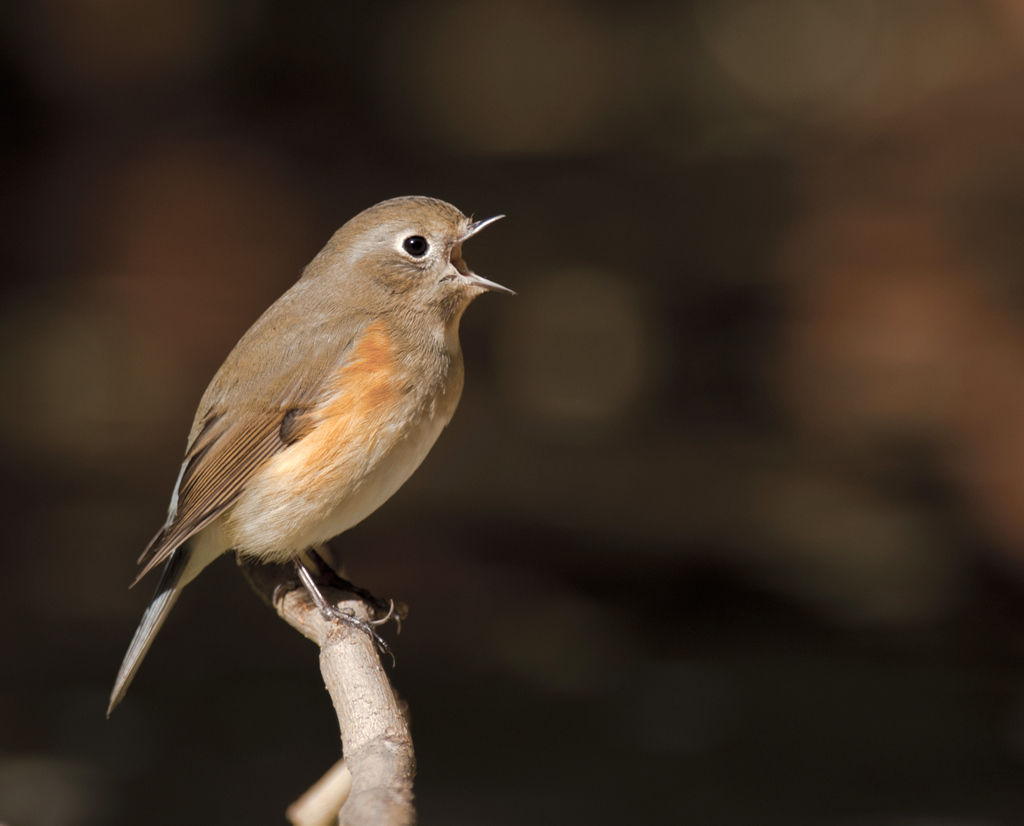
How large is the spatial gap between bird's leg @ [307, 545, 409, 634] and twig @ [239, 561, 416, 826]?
0.28 feet

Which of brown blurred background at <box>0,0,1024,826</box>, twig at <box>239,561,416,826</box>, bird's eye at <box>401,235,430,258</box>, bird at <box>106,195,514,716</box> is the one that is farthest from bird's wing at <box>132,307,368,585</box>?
brown blurred background at <box>0,0,1024,826</box>

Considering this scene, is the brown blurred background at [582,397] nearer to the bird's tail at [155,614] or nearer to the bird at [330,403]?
the bird's tail at [155,614]

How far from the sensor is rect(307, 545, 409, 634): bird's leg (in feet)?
8.80

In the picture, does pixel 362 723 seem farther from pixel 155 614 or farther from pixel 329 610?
pixel 155 614

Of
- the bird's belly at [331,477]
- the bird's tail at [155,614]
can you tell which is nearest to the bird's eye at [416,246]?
the bird's belly at [331,477]

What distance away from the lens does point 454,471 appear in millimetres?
5672

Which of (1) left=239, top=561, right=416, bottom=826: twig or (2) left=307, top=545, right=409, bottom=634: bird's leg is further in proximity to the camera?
(2) left=307, top=545, right=409, bottom=634: bird's leg

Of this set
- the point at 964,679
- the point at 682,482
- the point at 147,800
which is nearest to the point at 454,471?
the point at 682,482

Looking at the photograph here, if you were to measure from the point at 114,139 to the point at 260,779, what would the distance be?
3.13 metres

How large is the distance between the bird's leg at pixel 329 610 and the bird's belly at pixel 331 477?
0.08m

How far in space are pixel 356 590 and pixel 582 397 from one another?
3.15m

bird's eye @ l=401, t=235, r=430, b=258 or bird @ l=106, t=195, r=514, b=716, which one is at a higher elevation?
bird's eye @ l=401, t=235, r=430, b=258

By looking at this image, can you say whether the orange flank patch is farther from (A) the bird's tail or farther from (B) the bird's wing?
(A) the bird's tail

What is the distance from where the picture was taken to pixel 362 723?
1953mm
